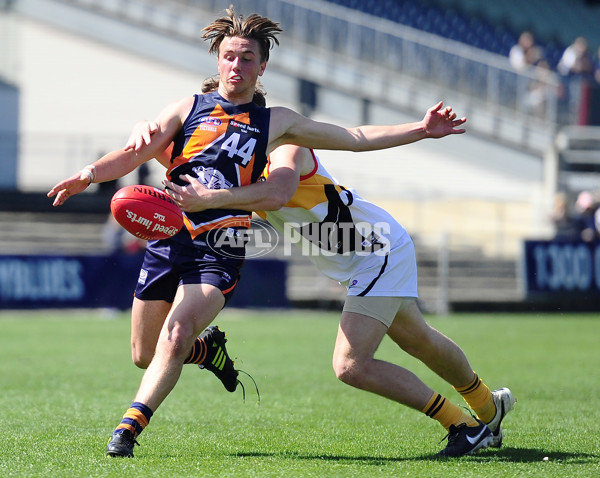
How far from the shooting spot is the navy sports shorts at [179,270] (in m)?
4.96

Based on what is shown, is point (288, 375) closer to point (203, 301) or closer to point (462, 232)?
point (203, 301)

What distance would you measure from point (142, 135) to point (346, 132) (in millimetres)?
1103

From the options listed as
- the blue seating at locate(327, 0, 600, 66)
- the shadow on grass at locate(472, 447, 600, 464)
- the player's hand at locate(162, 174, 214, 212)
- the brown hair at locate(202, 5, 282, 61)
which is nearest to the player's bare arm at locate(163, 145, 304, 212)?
the player's hand at locate(162, 174, 214, 212)

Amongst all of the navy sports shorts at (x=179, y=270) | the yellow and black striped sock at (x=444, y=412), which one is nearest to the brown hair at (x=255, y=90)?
the navy sports shorts at (x=179, y=270)

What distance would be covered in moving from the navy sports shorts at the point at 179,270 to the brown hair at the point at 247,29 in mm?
1117

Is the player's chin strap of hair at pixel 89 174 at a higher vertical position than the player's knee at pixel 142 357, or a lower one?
higher

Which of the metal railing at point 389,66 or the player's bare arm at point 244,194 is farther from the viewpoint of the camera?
the metal railing at point 389,66

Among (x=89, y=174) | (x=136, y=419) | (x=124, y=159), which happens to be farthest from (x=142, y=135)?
(x=136, y=419)

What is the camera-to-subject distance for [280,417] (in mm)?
6406

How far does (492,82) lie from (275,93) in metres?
4.90

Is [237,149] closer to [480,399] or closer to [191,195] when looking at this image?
[191,195]

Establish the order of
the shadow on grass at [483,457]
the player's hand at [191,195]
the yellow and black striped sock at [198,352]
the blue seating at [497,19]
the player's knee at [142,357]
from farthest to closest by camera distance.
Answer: the blue seating at [497,19]
the yellow and black striped sock at [198,352]
the player's knee at [142,357]
the shadow on grass at [483,457]
the player's hand at [191,195]

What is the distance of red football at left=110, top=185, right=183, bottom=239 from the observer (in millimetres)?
4777

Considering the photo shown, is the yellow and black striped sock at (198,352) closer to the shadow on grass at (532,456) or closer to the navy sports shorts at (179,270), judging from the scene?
the navy sports shorts at (179,270)
